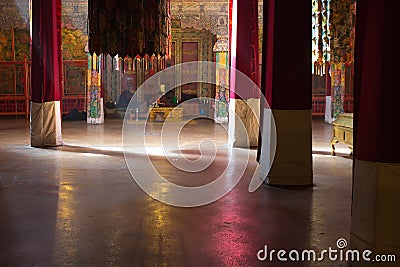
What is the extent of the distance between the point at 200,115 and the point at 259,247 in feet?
43.3

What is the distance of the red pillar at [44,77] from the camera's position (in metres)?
8.77

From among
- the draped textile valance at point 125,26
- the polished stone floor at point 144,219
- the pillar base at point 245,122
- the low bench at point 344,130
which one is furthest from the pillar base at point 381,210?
the pillar base at point 245,122

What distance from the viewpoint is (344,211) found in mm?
4363

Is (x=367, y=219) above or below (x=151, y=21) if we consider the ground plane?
below

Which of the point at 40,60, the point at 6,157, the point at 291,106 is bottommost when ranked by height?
the point at 6,157

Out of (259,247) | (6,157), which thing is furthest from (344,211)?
(6,157)

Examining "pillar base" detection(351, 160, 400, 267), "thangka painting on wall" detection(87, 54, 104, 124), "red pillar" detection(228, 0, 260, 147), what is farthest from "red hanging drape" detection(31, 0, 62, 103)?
"pillar base" detection(351, 160, 400, 267)

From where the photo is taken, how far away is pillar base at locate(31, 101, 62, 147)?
885 cm

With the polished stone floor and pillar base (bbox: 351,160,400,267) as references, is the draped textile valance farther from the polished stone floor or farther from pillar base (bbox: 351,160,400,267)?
pillar base (bbox: 351,160,400,267)

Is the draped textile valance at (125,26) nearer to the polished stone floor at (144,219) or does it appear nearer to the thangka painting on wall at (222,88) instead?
the polished stone floor at (144,219)

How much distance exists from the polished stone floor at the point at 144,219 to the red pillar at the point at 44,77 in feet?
6.31

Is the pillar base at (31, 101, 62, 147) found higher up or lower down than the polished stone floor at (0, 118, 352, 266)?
higher up

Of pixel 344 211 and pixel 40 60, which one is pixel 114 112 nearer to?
pixel 40 60

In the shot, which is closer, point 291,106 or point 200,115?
point 291,106
